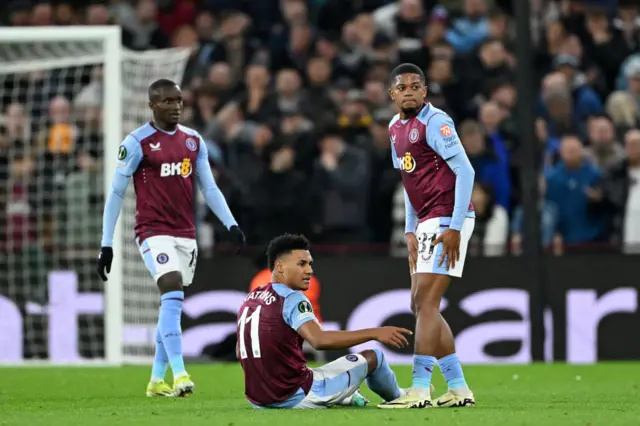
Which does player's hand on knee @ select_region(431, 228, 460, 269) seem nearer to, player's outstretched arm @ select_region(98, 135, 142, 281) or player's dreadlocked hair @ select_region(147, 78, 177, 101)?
player's dreadlocked hair @ select_region(147, 78, 177, 101)

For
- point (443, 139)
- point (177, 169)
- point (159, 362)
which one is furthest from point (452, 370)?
point (177, 169)

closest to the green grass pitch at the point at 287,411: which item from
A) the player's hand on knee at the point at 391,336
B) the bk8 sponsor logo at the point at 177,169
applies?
the player's hand on knee at the point at 391,336

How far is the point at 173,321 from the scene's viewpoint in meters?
10.1

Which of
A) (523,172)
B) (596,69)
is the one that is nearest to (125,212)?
(523,172)

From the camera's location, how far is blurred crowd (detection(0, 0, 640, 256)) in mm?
14609

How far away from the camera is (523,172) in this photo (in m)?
14.1

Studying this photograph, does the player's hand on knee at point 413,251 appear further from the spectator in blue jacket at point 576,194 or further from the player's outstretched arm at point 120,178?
the spectator in blue jacket at point 576,194

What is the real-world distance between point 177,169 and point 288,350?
2791mm

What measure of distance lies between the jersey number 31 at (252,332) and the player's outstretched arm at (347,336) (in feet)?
1.04

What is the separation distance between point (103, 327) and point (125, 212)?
4.21 ft

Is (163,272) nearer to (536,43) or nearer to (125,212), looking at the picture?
(125,212)

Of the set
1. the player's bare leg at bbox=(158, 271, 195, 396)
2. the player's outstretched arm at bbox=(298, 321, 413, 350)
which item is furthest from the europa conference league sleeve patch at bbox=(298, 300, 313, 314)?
the player's bare leg at bbox=(158, 271, 195, 396)

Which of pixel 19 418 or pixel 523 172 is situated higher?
pixel 523 172

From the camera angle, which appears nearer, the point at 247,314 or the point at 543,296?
the point at 247,314
